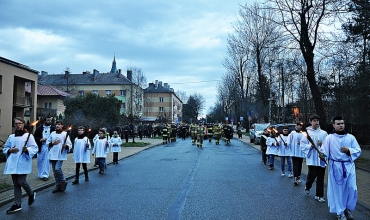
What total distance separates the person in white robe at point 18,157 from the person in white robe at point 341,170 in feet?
18.8

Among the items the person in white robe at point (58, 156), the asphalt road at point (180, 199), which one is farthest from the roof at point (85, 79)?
the person in white robe at point (58, 156)

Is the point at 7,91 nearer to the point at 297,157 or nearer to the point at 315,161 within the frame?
the point at 297,157

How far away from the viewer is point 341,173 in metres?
6.38

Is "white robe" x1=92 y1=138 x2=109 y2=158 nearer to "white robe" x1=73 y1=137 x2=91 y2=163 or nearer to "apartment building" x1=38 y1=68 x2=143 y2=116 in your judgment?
"white robe" x1=73 y1=137 x2=91 y2=163

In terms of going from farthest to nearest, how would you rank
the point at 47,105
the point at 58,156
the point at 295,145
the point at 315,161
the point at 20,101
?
1. the point at 47,105
2. the point at 20,101
3. the point at 295,145
4. the point at 58,156
5. the point at 315,161

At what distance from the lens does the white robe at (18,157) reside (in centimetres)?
707

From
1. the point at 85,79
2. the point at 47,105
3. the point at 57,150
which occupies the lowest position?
the point at 57,150

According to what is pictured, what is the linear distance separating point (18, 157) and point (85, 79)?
76.0 m

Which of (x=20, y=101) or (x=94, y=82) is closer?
(x=20, y=101)

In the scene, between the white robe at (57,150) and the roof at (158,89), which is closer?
the white robe at (57,150)

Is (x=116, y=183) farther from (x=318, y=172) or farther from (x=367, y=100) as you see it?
(x=367, y=100)

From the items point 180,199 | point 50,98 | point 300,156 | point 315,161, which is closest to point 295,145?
point 300,156

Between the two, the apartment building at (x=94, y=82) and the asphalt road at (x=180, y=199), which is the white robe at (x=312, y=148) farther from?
the apartment building at (x=94, y=82)

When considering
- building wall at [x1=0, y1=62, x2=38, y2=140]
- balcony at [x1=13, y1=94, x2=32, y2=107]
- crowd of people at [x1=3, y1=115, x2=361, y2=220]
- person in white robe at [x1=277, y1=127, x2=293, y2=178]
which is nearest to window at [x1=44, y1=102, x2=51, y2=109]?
balcony at [x1=13, y1=94, x2=32, y2=107]
